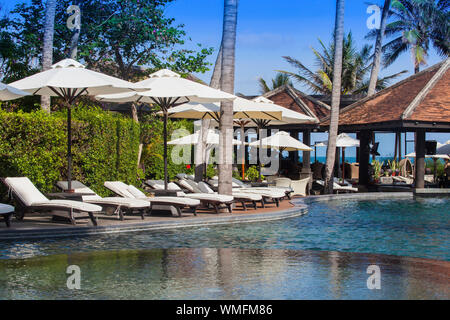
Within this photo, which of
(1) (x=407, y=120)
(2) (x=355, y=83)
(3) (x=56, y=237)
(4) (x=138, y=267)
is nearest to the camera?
(4) (x=138, y=267)

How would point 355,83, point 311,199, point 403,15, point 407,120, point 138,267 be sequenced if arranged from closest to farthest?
point 138,267 → point 311,199 → point 407,120 → point 403,15 → point 355,83

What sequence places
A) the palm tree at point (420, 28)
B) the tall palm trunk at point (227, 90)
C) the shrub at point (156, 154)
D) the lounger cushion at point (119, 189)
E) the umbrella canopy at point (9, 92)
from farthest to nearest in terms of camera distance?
the palm tree at point (420, 28) → the shrub at point (156, 154) → the tall palm trunk at point (227, 90) → the lounger cushion at point (119, 189) → the umbrella canopy at point (9, 92)

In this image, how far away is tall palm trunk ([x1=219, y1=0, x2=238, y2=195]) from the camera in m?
15.7

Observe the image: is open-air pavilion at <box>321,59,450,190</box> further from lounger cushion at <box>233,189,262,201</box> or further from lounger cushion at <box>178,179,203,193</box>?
Answer: lounger cushion at <box>178,179,203,193</box>

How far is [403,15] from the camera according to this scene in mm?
49062

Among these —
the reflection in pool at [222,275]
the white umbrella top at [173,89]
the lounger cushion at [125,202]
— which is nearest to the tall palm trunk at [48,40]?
the white umbrella top at [173,89]

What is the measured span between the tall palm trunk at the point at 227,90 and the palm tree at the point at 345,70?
114 ft

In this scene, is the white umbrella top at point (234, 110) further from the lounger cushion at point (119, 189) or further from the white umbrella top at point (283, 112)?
the lounger cushion at point (119, 189)

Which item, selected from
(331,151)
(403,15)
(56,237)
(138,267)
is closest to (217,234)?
(56,237)

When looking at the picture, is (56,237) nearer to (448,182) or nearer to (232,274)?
(232,274)

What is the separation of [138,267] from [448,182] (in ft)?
79.8

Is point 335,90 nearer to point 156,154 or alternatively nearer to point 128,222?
point 156,154

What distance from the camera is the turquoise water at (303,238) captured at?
984cm

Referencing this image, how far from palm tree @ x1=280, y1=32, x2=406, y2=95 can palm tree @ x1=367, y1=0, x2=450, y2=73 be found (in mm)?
4157
